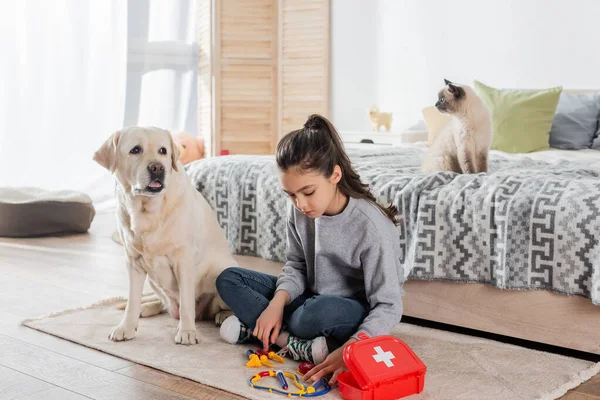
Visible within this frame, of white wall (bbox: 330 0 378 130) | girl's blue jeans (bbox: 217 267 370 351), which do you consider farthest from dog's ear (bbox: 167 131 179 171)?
white wall (bbox: 330 0 378 130)

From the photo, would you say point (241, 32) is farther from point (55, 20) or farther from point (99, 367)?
point (99, 367)

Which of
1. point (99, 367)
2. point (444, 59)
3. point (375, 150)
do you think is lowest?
point (99, 367)

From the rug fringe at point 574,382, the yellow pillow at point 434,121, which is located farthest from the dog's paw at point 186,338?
the yellow pillow at point 434,121

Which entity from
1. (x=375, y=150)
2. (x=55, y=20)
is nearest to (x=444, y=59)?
(x=375, y=150)

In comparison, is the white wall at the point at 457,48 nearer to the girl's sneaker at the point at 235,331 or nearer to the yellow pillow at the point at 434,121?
the yellow pillow at the point at 434,121

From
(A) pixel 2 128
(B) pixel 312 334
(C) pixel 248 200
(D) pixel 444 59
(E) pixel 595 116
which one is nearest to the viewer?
(B) pixel 312 334

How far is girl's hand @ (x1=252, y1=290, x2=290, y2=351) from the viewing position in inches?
72.9

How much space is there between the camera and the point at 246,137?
5.56 meters

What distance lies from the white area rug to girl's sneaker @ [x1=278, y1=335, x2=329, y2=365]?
1.5 inches

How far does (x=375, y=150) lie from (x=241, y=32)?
2.66 metres

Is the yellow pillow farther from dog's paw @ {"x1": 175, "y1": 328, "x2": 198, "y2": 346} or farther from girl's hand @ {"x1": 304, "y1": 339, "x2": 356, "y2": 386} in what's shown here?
girl's hand @ {"x1": 304, "y1": 339, "x2": 356, "y2": 386}

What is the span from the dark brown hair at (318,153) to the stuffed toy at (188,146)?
11.5 feet

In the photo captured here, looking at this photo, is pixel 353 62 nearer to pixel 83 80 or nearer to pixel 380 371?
pixel 83 80

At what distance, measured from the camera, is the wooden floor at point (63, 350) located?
1680 mm
